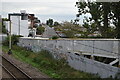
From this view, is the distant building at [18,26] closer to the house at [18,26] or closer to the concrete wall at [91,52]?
the house at [18,26]

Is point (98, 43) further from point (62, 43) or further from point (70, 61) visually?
point (62, 43)

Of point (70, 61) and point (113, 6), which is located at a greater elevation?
point (113, 6)

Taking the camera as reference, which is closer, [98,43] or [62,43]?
[98,43]

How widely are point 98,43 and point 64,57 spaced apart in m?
3.44

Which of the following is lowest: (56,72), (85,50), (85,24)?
(56,72)

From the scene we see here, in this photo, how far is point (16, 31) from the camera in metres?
67.4

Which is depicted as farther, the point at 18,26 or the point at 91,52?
the point at 18,26

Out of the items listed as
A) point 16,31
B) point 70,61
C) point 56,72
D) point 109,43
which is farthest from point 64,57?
point 16,31

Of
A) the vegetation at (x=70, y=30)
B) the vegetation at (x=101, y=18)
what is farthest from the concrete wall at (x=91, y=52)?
the vegetation at (x=70, y=30)

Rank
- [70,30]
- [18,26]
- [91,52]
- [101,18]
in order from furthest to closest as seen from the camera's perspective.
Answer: [18,26]
[70,30]
[101,18]
[91,52]

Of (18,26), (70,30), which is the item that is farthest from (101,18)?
(18,26)

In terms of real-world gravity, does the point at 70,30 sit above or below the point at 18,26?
below

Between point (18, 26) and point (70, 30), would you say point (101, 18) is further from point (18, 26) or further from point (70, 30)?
point (18, 26)

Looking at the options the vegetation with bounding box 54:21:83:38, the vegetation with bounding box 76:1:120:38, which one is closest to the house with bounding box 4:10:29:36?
the vegetation with bounding box 54:21:83:38
